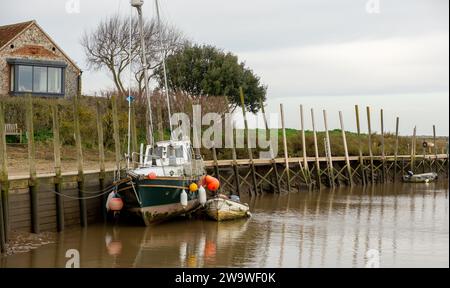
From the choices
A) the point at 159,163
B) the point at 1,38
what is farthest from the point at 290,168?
the point at 1,38

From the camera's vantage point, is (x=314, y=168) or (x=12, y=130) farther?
(x=314, y=168)

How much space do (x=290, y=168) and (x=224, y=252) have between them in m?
18.7

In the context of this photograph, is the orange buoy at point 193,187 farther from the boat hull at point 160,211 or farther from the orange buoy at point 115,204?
the orange buoy at point 115,204

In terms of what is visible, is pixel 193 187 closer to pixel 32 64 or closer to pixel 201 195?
pixel 201 195

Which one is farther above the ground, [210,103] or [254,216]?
[210,103]

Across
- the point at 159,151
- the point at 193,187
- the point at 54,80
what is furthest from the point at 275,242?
the point at 54,80

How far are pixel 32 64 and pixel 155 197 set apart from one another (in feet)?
67.1

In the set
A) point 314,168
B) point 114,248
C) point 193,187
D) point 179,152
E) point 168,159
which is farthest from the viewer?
point 314,168

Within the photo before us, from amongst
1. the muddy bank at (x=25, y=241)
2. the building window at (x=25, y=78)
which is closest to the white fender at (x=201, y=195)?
the muddy bank at (x=25, y=241)

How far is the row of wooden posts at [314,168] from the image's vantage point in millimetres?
31297

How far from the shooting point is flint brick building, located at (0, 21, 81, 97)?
37.7 metres

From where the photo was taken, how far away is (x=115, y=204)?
2053 centimetres
